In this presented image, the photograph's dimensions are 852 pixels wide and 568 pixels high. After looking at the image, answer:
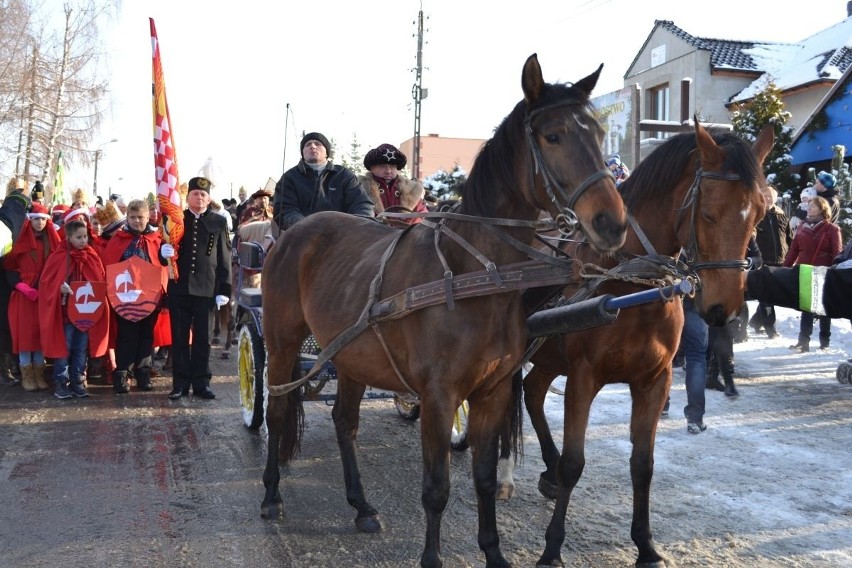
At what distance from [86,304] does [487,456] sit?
6.35 m

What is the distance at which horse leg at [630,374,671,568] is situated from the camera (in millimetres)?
3963

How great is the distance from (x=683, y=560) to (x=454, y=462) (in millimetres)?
2132

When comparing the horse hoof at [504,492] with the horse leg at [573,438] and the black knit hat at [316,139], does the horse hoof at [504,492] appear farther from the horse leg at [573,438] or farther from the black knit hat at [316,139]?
the black knit hat at [316,139]

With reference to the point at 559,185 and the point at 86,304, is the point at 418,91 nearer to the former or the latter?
the point at 86,304

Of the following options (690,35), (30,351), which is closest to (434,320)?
(30,351)

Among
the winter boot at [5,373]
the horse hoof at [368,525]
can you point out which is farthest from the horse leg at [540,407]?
the winter boot at [5,373]

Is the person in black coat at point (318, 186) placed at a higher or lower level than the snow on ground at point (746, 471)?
higher

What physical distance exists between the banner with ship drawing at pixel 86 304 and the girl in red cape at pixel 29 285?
1.80ft

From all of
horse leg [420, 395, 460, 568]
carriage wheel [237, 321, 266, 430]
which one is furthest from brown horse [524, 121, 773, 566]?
carriage wheel [237, 321, 266, 430]

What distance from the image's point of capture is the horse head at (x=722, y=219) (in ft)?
11.9

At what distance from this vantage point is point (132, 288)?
848cm

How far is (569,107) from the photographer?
3.24 meters

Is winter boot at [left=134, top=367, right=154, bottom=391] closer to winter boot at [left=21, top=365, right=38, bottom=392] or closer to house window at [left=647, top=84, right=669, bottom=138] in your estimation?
winter boot at [left=21, top=365, right=38, bottom=392]

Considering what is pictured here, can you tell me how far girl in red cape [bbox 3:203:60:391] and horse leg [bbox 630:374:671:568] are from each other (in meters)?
7.19
